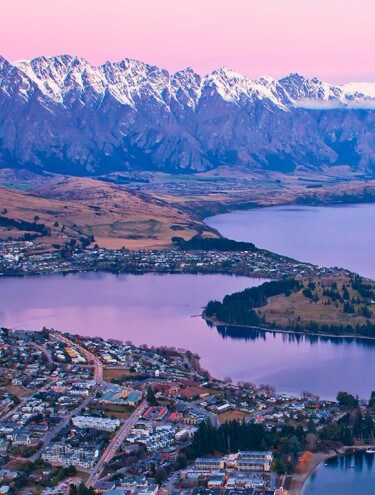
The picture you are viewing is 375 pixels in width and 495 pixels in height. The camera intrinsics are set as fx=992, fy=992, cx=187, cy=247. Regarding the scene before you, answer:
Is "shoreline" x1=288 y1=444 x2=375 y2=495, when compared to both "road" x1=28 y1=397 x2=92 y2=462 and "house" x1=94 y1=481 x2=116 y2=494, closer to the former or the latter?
"house" x1=94 y1=481 x2=116 y2=494

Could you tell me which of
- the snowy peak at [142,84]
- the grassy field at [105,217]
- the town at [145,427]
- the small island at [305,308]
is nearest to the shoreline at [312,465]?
the town at [145,427]

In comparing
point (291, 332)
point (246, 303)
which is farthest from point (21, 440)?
point (246, 303)

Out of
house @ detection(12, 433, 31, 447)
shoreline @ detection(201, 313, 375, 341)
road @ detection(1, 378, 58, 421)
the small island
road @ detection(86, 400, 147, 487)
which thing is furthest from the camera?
the small island

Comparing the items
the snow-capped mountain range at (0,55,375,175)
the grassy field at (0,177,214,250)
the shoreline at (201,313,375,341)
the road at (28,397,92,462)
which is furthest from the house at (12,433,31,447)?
the snow-capped mountain range at (0,55,375,175)

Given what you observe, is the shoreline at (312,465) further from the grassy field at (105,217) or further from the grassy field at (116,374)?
the grassy field at (105,217)

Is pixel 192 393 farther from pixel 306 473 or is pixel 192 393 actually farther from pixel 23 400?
pixel 306 473

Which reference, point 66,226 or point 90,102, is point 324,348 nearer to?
point 66,226
